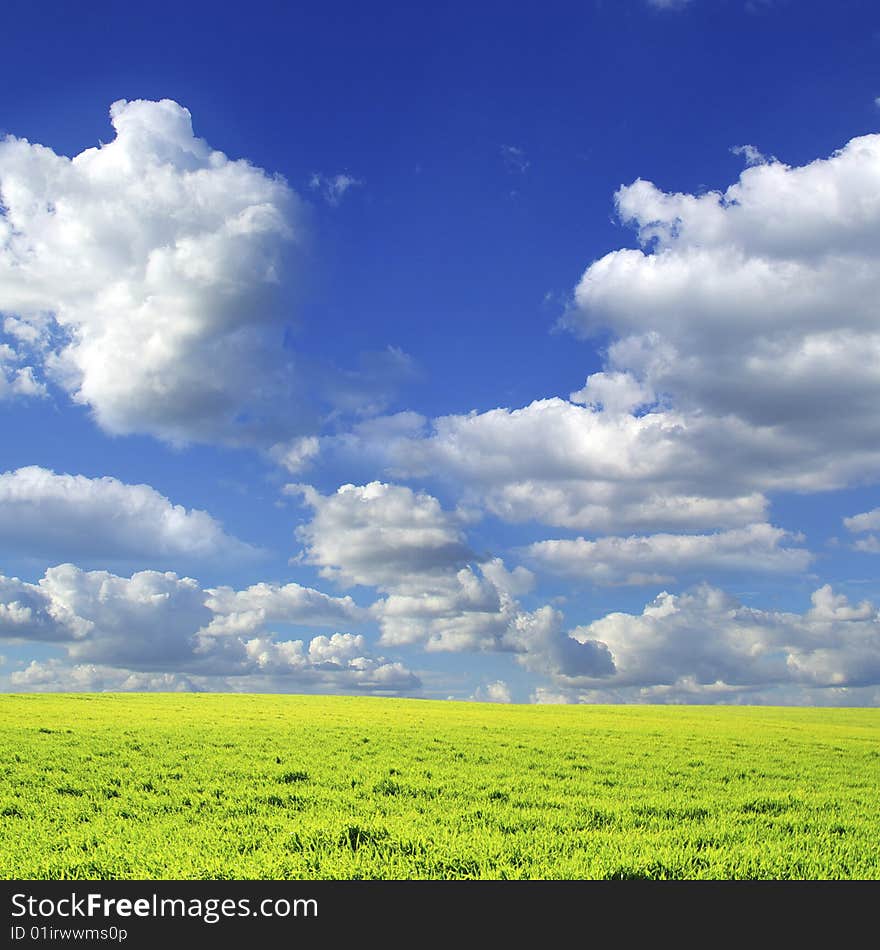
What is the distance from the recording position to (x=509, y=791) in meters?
18.4

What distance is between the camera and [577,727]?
4284 centimetres

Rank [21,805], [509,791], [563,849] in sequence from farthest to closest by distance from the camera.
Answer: [509,791]
[21,805]
[563,849]

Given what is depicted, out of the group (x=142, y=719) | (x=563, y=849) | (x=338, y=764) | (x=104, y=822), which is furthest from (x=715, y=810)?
(x=142, y=719)

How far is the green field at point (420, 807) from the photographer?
1175cm

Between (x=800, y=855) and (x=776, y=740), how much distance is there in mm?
29651

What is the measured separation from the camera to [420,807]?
16.4m

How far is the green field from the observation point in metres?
11.8
